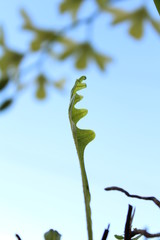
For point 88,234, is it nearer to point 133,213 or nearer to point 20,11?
point 133,213

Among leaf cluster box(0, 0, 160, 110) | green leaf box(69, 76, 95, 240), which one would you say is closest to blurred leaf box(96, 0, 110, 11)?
leaf cluster box(0, 0, 160, 110)

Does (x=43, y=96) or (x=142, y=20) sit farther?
(x=43, y=96)

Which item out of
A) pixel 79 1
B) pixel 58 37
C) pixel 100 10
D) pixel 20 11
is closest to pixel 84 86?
pixel 100 10

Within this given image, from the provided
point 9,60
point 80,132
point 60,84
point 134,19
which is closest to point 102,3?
point 134,19

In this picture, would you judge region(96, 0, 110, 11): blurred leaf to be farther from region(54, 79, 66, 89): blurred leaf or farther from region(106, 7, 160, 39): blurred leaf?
region(54, 79, 66, 89): blurred leaf

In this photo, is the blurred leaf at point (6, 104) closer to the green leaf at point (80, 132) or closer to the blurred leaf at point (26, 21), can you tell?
the blurred leaf at point (26, 21)

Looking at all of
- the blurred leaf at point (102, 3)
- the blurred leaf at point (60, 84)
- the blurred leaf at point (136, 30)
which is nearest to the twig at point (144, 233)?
the blurred leaf at point (102, 3)
